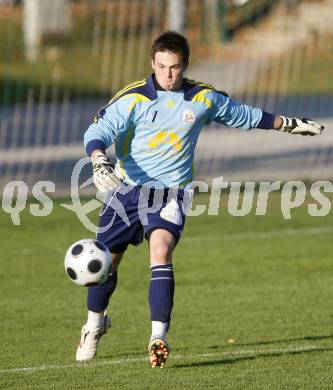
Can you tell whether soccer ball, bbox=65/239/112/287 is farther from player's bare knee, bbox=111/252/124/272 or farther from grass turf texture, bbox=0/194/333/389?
grass turf texture, bbox=0/194/333/389

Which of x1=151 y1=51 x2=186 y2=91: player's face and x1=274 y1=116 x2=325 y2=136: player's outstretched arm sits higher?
x1=151 y1=51 x2=186 y2=91: player's face

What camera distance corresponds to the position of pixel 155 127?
27.3 ft

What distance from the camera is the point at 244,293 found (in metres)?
11.2

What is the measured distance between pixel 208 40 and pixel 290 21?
340 centimetres

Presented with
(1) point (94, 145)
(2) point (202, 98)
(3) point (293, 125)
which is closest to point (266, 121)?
(3) point (293, 125)

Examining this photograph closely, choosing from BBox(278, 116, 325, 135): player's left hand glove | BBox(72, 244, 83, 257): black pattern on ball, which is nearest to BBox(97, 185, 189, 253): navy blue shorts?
BBox(72, 244, 83, 257): black pattern on ball

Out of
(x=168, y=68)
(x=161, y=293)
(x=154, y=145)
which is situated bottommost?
(x=161, y=293)

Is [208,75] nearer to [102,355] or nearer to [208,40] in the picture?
[208,40]

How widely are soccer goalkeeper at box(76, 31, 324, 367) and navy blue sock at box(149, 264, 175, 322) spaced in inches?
0.4

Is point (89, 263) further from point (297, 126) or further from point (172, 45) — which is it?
point (297, 126)

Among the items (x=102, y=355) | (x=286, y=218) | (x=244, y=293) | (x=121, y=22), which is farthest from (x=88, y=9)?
(x=102, y=355)

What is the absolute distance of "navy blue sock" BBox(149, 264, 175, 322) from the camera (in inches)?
309

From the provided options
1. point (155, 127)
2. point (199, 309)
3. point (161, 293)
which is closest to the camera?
point (161, 293)

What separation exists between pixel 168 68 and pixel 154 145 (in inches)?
22.5
